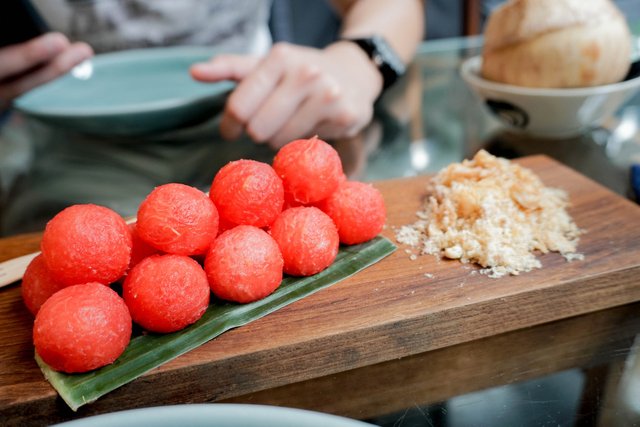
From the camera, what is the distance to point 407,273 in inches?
21.8

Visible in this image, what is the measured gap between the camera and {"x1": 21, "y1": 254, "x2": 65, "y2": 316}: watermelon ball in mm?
494

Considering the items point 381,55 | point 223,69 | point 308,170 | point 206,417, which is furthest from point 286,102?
point 206,417

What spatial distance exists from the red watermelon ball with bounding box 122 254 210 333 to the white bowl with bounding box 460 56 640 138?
0.58 metres

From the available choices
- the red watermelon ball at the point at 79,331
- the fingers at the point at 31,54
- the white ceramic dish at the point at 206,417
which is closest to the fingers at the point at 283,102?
the fingers at the point at 31,54

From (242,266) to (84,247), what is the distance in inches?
5.3

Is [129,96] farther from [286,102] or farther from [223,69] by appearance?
[286,102]

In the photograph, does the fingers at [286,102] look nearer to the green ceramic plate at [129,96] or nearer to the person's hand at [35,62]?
the green ceramic plate at [129,96]

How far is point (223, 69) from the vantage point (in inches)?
37.8

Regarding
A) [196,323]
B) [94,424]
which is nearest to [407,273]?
[196,323]

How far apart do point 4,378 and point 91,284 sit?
97 mm

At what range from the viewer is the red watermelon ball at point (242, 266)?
0.50 metres

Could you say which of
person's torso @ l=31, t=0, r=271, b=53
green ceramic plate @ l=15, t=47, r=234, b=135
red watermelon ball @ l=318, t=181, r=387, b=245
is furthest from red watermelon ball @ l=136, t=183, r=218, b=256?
person's torso @ l=31, t=0, r=271, b=53

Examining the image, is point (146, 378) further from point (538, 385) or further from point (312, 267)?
point (538, 385)

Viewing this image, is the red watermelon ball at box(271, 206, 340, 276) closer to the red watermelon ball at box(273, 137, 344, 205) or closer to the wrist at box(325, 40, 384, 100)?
the red watermelon ball at box(273, 137, 344, 205)
